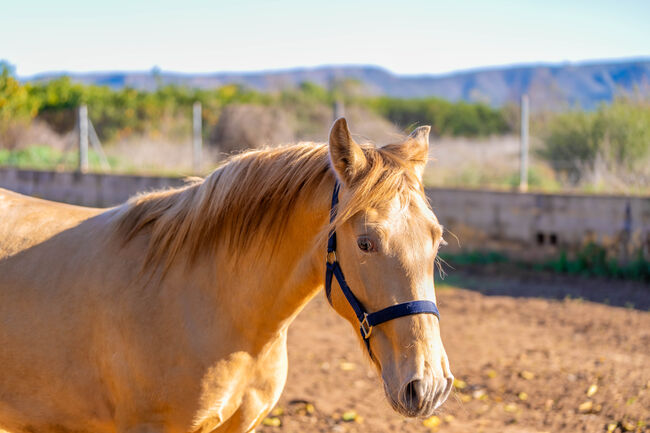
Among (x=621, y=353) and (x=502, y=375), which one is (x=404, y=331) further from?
(x=621, y=353)

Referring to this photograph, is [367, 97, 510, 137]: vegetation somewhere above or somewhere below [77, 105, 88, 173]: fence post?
above

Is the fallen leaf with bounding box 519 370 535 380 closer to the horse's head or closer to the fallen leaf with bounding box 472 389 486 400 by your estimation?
the fallen leaf with bounding box 472 389 486 400

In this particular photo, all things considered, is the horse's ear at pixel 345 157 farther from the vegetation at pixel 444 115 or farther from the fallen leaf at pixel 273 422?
the vegetation at pixel 444 115

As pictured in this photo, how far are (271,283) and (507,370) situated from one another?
3244 millimetres

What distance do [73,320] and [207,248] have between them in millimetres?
592

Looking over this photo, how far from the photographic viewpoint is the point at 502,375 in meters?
4.87

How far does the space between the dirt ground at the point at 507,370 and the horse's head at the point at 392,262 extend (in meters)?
1.03

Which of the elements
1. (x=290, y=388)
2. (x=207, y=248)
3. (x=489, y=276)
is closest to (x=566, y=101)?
(x=489, y=276)

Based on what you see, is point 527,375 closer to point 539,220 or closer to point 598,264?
point 598,264

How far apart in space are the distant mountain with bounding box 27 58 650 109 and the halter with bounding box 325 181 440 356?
1239cm

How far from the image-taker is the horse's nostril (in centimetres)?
186

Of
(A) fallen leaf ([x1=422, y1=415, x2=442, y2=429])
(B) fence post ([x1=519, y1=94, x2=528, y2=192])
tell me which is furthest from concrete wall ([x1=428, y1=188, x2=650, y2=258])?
(A) fallen leaf ([x1=422, y1=415, x2=442, y2=429])

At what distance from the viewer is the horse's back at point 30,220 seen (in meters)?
2.65

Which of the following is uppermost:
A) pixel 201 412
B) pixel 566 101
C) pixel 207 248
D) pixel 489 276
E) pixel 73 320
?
pixel 566 101
